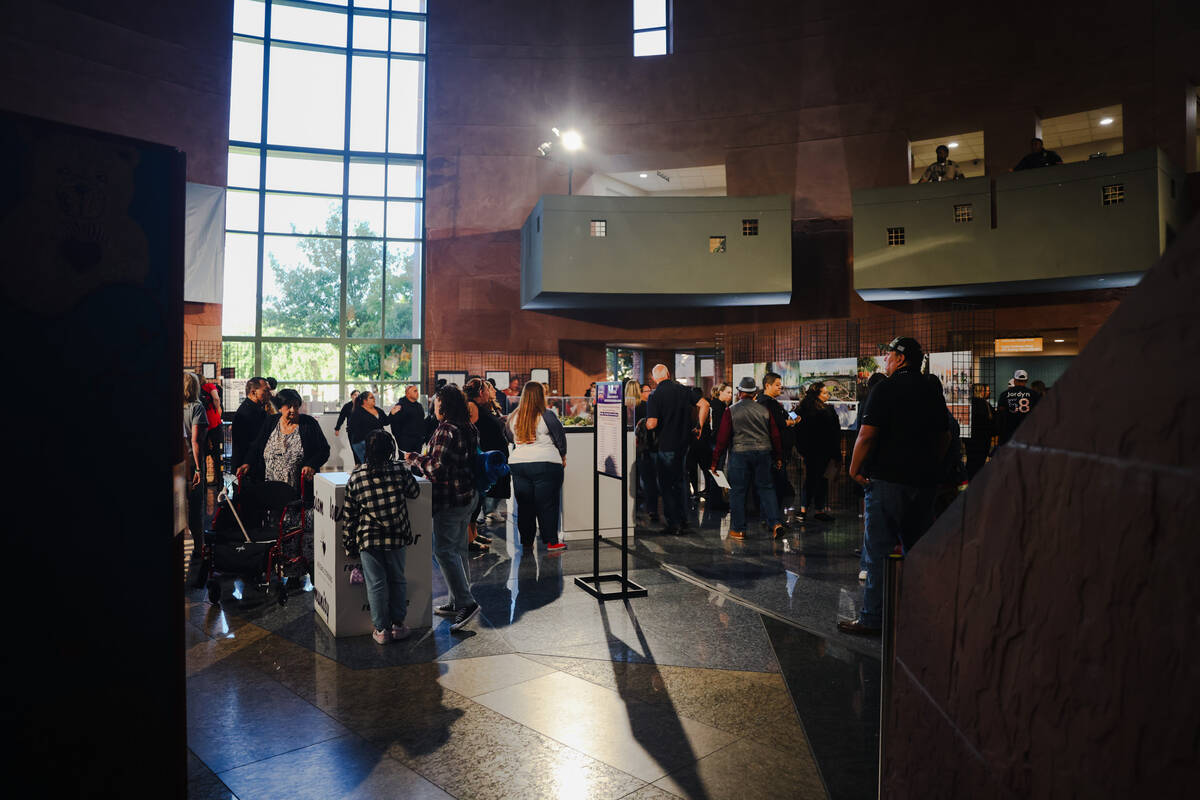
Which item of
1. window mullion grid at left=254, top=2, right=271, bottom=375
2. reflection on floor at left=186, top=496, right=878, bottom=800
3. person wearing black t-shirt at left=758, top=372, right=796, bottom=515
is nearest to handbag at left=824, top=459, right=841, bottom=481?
person wearing black t-shirt at left=758, top=372, right=796, bottom=515

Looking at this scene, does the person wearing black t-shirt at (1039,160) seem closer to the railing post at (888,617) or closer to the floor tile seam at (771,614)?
A: the floor tile seam at (771,614)

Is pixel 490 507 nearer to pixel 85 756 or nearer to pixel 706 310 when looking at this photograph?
pixel 85 756

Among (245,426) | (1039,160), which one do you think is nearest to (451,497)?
(245,426)

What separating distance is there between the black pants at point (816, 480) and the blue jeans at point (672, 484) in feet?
6.28

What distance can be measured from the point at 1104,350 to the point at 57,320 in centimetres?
202

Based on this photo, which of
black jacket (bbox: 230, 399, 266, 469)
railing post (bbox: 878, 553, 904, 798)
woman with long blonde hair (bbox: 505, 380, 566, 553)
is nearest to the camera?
railing post (bbox: 878, 553, 904, 798)

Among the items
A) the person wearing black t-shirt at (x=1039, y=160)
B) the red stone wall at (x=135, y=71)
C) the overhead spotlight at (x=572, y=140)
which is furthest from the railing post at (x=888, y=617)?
the red stone wall at (x=135, y=71)

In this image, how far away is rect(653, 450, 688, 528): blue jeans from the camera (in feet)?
28.5

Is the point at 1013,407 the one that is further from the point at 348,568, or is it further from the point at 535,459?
the point at 348,568

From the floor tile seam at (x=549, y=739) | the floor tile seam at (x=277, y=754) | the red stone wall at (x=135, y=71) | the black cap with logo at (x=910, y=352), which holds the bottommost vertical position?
the floor tile seam at (x=277, y=754)

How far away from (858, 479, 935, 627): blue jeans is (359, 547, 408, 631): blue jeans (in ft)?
10.2

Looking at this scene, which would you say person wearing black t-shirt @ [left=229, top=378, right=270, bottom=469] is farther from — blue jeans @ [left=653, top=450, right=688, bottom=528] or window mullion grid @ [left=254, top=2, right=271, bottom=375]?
window mullion grid @ [left=254, top=2, right=271, bottom=375]

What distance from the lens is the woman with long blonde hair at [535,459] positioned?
7254 mm

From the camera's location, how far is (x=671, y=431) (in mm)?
8633
